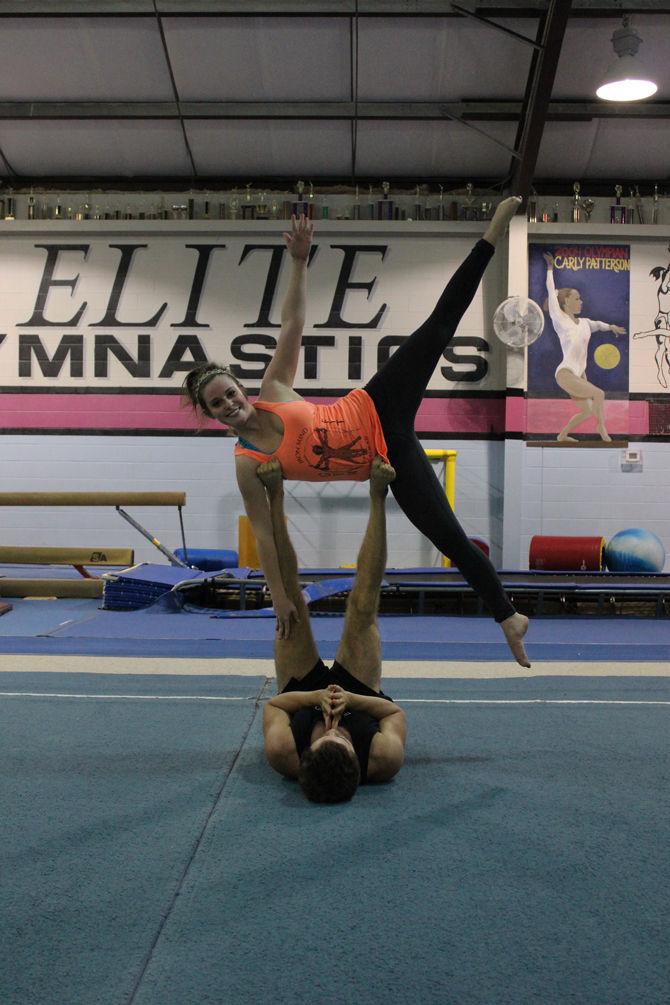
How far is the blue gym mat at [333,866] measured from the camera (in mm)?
1837

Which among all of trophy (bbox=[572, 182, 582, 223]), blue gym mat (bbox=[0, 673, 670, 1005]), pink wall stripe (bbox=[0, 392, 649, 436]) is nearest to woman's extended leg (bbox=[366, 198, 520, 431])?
blue gym mat (bbox=[0, 673, 670, 1005])

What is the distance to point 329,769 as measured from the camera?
2828 mm

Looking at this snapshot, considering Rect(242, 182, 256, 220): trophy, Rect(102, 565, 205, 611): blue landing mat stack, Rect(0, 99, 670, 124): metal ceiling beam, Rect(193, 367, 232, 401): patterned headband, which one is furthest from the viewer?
Rect(242, 182, 256, 220): trophy

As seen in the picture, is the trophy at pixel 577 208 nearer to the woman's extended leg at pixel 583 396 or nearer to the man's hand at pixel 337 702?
the woman's extended leg at pixel 583 396

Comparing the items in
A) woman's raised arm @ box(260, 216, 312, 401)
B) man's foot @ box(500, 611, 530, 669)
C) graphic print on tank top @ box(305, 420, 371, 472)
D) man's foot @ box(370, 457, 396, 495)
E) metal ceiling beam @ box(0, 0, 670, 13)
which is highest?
metal ceiling beam @ box(0, 0, 670, 13)

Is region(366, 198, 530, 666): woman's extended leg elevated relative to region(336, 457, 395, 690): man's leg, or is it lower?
elevated

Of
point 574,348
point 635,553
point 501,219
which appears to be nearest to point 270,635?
point 501,219

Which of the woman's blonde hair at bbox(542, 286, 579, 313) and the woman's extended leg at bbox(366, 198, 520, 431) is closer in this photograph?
the woman's extended leg at bbox(366, 198, 520, 431)

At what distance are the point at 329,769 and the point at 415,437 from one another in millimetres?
1295

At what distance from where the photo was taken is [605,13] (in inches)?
283

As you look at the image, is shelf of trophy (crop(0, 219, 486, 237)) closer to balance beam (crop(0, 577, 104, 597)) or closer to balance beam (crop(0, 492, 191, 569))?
balance beam (crop(0, 492, 191, 569))

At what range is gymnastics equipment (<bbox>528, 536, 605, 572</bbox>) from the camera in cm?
782

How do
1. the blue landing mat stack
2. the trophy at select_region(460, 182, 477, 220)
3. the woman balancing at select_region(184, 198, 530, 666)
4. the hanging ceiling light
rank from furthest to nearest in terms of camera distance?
the trophy at select_region(460, 182, 477, 220) → the blue landing mat stack → the hanging ceiling light → the woman balancing at select_region(184, 198, 530, 666)

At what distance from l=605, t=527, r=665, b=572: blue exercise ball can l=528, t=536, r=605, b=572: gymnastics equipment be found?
0.12m
